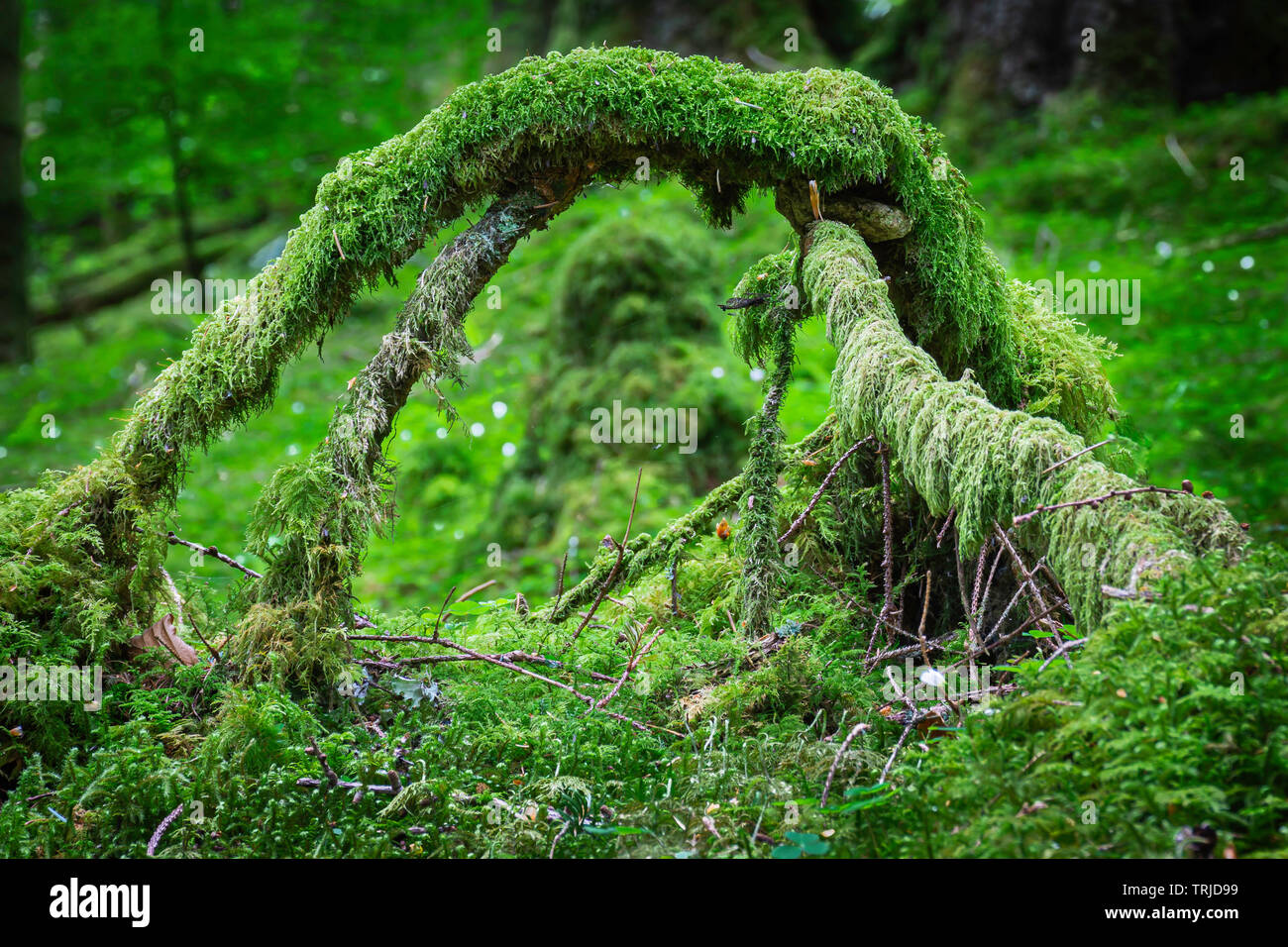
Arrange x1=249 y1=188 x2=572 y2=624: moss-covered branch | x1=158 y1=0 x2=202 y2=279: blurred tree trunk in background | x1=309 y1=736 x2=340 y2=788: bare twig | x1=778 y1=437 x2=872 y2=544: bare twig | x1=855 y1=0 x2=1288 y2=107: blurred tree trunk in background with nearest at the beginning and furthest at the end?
x1=309 y1=736 x2=340 y2=788: bare twig < x1=249 y1=188 x2=572 y2=624: moss-covered branch < x1=778 y1=437 x2=872 y2=544: bare twig < x1=855 y1=0 x2=1288 y2=107: blurred tree trunk in background < x1=158 y1=0 x2=202 y2=279: blurred tree trunk in background

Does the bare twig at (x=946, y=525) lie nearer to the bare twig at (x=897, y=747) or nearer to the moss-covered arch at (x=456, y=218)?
the moss-covered arch at (x=456, y=218)

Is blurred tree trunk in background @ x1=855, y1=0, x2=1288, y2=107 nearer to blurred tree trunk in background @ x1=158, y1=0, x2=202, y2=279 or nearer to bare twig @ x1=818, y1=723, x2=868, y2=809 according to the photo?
blurred tree trunk in background @ x1=158, y1=0, x2=202, y2=279

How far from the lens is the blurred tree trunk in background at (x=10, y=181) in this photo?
43.6 ft

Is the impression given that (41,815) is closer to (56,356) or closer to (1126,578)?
(1126,578)

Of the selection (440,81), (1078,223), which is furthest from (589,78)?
(440,81)

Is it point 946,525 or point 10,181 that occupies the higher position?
point 10,181

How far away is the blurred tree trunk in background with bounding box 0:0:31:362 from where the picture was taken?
13.3 meters

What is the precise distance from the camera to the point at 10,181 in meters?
13.3

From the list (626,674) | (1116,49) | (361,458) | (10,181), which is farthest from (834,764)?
(10,181)

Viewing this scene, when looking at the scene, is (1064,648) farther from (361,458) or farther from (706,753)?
(361,458)

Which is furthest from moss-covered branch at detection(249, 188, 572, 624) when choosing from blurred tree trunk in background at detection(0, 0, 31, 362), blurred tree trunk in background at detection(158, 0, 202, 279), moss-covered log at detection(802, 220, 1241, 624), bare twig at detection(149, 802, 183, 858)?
blurred tree trunk in background at detection(158, 0, 202, 279)

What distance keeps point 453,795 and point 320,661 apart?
2.74 ft

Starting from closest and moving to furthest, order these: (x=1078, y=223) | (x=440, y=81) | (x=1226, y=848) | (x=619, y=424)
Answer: (x=1226, y=848), (x=619, y=424), (x=1078, y=223), (x=440, y=81)

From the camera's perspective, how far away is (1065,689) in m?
2.54
